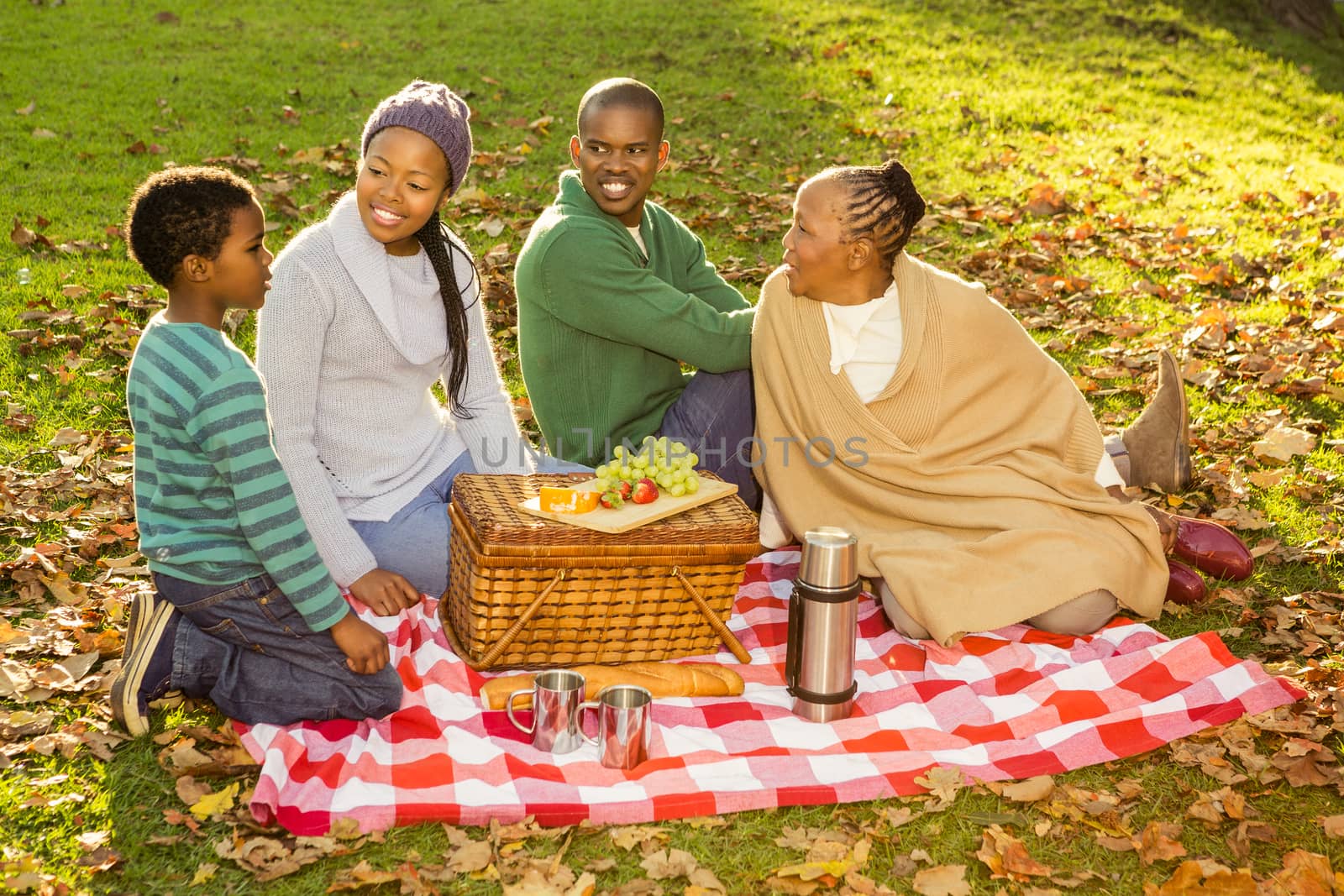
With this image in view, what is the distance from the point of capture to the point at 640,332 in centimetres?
445

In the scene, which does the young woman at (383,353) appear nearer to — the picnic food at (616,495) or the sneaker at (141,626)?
the sneaker at (141,626)

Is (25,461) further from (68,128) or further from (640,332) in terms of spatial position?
(68,128)

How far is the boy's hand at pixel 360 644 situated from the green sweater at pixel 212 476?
0.05 m

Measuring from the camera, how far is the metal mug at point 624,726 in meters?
3.41

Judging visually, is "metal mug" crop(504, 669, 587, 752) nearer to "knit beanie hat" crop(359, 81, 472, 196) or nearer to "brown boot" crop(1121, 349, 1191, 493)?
"knit beanie hat" crop(359, 81, 472, 196)

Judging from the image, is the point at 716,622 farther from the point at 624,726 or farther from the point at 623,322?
the point at 623,322

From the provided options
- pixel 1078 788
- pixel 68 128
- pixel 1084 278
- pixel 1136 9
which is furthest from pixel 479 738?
pixel 1136 9

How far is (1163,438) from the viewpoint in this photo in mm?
5184

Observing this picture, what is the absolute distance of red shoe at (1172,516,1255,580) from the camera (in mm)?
4625

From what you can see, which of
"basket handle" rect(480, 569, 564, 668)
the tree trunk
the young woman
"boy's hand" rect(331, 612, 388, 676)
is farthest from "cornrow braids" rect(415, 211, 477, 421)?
the tree trunk

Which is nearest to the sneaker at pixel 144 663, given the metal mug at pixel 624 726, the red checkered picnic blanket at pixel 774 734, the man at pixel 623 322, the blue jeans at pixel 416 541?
the red checkered picnic blanket at pixel 774 734

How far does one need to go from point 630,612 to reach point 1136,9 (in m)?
13.5

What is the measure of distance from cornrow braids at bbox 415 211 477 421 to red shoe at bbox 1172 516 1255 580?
9.49ft

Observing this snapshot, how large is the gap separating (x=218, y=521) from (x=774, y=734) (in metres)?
1.81
